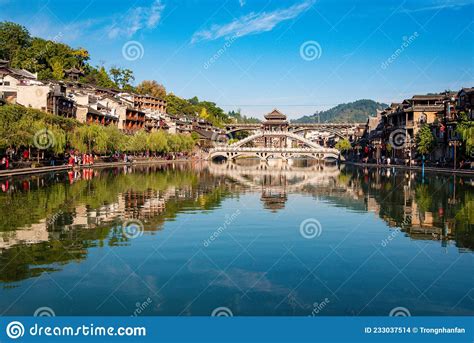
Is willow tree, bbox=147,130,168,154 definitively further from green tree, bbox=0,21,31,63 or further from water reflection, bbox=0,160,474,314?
water reflection, bbox=0,160,474,314

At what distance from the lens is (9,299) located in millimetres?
11523

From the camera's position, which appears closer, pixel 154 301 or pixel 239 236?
pixel 154 301

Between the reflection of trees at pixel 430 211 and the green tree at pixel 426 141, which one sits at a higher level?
the green tree at pixel 426 141

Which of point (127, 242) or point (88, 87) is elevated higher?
point (88, 87)

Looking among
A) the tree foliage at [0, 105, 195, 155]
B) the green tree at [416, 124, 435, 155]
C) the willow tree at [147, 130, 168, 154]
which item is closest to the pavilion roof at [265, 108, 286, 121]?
the tree foliage at [0, 105, 195, 155]

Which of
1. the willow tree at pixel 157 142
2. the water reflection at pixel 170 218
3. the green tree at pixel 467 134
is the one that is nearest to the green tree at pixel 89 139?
the willow tree at pixel 157 142

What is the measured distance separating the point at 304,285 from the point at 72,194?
23037 mm

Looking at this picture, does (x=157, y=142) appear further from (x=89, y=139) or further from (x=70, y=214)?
(x=70, y=214)

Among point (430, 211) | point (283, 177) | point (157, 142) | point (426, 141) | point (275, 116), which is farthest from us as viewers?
point (275, 116)

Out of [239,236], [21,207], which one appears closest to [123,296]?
[239,236]

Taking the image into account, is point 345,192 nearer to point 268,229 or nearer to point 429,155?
point 268,229

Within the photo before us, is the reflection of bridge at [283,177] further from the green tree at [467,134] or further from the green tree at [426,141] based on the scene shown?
the green tree at [467,134]

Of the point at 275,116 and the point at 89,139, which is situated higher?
the point at 275,116

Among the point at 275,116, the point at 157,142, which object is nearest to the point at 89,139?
the point at 157,142
